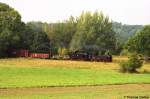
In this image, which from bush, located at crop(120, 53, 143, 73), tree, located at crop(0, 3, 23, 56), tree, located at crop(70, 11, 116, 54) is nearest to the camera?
bush, located at crop(120, 53, 143, 73)

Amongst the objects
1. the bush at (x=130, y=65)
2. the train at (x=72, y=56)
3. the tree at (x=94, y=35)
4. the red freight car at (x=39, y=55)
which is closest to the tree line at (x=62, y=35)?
the tree at (x=94, y=35)

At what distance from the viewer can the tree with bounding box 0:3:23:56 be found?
66.0m

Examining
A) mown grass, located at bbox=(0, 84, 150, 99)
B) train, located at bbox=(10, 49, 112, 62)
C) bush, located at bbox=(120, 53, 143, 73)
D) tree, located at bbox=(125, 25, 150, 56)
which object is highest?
tree, located at bbox=(125, 25, 150, 56)

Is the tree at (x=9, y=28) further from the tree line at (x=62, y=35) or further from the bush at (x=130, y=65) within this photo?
the bush at (x=130, y=65)

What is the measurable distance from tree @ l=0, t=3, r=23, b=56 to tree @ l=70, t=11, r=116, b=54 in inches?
528

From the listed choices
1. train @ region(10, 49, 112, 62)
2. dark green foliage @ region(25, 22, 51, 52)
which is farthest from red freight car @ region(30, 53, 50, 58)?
dark green foliage @ region(25, 22, 51, 52)

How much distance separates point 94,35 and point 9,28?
21099 millimetres

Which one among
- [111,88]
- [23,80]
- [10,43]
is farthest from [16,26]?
[111,88]

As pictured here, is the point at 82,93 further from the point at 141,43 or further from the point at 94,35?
the point at 94,35

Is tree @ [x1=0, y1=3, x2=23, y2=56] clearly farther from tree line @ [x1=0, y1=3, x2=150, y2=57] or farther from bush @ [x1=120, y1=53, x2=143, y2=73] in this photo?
bush @ [x1=120, y1=53, x2=143, y2=73]

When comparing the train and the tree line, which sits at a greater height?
the tree line

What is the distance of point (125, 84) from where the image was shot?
106ft

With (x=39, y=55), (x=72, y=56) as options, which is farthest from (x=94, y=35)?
(x=39, y=55)

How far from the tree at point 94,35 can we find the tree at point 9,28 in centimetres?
1340
